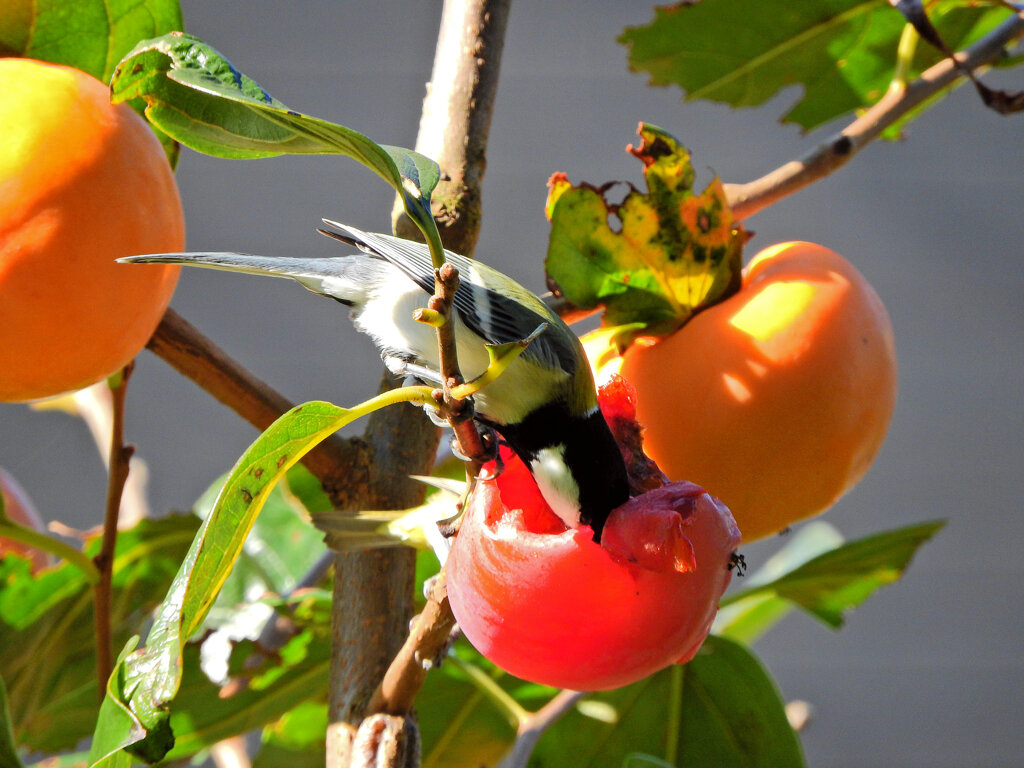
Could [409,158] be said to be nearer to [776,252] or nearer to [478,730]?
[776,252]

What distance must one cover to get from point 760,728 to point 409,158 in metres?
0.40

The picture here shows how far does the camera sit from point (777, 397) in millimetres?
392

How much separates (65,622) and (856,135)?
554 millimetres

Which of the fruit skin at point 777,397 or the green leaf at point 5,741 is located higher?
the fruit skin at point 777,397

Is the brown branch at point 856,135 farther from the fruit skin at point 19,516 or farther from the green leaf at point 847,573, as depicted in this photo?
the fruit skin at point 19,516

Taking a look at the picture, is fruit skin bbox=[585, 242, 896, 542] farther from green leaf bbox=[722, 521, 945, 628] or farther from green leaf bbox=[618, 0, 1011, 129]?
green leaf bbox=[618, 0, 1011, 129]

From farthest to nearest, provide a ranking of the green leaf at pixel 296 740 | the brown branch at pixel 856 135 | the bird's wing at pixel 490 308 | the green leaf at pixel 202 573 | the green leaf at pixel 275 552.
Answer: the green leaf at pixel 275 552, the green leaf at pixel 296 740, the brown branch at pixel 856 135, the bird's wing at pixel 490 308, the green leaf at pixel 202 573

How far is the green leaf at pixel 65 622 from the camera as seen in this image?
581mm

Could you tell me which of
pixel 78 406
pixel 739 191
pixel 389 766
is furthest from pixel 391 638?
pixel 78 406

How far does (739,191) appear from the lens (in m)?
0.52

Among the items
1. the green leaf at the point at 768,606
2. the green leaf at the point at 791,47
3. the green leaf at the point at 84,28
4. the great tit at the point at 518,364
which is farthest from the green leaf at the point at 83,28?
the green leaf at the point at 768,606

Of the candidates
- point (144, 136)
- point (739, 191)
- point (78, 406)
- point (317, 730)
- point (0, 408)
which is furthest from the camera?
point (0, 408)

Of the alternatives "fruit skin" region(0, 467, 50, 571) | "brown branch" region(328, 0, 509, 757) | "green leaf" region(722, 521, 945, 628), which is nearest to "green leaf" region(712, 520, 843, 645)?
"green leaf" region(722, 521, 945, 628)

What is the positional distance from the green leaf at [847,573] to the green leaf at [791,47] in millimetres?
322
